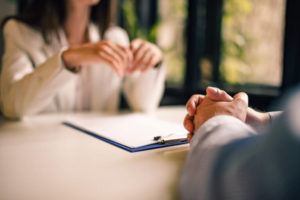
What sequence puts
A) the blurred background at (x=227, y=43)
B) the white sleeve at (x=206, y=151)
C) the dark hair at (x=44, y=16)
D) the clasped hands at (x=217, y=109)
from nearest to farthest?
1. the white sleeve at (x=206, y=151)
2. the clasped hands at (x=217, y=109)
3. the dark hair at (x=44, y=16)
4. the blurred background at (x=227, y=43)

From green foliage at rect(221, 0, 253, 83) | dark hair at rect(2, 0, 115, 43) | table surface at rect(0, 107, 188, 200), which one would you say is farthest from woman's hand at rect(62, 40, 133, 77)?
green foliage at rect(221, 0, 253, 83)

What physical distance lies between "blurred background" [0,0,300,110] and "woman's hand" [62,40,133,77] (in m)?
0.79

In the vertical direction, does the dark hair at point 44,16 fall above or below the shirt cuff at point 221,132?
above

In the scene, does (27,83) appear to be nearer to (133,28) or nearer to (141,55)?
(141,55)

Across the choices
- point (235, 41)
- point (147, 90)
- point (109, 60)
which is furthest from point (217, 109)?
point (235, 41)

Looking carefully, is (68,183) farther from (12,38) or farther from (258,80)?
(258,80)

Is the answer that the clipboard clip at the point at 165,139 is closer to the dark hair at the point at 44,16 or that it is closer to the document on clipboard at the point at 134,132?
the document on clipboard at the point at 134,132

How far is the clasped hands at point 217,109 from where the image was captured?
1.94 ft

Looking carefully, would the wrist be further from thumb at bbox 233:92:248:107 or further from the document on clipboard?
the document on clipboard

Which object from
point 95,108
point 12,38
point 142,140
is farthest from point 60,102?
point 142,140

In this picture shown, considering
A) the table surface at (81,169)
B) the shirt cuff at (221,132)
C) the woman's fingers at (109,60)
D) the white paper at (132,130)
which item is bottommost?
the white paper at (132,130)

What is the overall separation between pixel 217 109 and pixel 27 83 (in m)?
0.82

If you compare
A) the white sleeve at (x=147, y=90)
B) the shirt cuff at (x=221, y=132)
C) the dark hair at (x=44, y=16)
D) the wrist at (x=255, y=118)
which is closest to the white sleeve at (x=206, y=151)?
the shirt cuff at (x=221, y=132)

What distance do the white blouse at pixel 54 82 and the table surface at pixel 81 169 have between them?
294 millimetres
